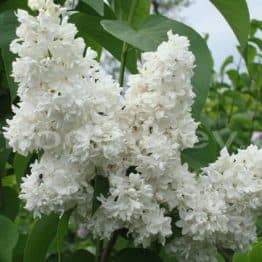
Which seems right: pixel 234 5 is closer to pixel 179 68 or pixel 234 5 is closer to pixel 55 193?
pixel 179 68

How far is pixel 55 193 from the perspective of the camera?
768mm

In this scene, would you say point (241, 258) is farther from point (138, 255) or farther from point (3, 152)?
point (3, 152)

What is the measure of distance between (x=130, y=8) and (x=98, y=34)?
0.06 meters

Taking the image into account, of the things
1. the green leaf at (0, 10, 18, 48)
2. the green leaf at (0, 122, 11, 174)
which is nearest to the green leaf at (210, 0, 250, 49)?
the green leaf at (0, 10, 18, 48)

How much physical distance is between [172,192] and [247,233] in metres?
0.11

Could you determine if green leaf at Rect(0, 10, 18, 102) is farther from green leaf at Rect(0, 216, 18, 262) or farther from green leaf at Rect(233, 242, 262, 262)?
green leaf at Rect(233, 242, 262, 262)

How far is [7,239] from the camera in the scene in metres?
1.01

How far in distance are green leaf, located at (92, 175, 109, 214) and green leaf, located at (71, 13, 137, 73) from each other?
331 millimetres

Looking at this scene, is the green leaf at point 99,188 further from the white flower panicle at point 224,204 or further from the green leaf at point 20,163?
the green leaf at point 20,163

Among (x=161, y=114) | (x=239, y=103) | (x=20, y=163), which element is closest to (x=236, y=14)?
(x=161, y=114)

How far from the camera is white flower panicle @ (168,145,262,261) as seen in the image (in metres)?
0.80

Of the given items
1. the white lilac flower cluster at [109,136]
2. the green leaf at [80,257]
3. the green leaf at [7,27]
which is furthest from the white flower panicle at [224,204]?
the green leaf at [7,27]

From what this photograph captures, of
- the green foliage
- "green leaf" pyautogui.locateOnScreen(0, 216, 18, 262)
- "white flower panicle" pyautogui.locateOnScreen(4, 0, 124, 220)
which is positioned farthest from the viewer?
the green foliage

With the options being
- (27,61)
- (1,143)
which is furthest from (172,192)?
(1,143)
